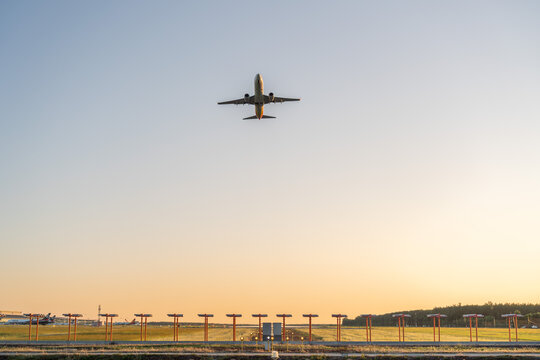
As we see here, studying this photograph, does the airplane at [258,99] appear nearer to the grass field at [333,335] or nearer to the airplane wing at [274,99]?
the airplane wing at [274,99]

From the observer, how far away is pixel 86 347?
56438 mm

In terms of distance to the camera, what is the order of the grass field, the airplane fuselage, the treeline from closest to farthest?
the airplane fuselage
the grass field
the treeline

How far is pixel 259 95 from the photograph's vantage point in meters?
67.1

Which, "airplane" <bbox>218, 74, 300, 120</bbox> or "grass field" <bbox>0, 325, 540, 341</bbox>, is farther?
"grass field" <bbox>0, 325, 540, 341</bbox>

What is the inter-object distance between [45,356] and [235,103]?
37785mm

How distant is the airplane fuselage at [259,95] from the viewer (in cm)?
6594

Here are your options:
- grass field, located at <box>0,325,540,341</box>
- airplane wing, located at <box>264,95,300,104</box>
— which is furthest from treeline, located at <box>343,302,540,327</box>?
airplane wing, located at <box>264,95,300,104</box>

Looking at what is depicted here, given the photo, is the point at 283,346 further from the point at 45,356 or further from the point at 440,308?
the point at 440,308

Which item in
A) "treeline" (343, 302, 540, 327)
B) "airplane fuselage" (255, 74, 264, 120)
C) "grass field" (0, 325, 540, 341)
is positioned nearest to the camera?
"airplane fuselage" (255, 74, 264, 120)

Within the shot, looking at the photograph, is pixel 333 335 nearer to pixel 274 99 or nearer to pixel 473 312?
pixel 274 99

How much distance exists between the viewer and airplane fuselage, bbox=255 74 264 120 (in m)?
65.9

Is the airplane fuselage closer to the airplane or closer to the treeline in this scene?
the airplane

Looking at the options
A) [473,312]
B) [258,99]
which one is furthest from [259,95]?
[473,312]

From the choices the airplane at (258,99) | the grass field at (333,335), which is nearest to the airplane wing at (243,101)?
the airplane at (258,99)
